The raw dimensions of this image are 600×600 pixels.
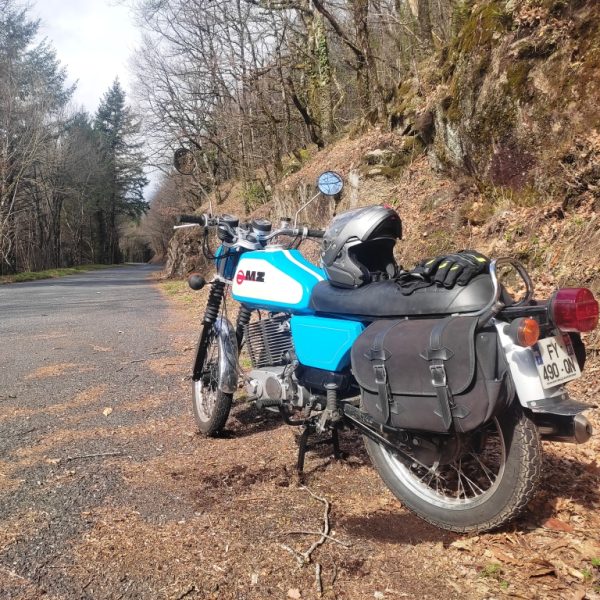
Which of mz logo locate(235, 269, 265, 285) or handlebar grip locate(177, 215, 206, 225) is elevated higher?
handlebar grip locate(177, 215, 206, 225)

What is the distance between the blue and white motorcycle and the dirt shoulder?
21cm

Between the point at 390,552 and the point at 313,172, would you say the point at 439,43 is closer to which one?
the point at 313,172

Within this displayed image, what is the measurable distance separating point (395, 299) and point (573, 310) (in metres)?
0.73

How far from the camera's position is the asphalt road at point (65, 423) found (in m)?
2.36

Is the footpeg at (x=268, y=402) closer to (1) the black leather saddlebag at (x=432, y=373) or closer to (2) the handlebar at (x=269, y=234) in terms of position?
(1) the black leather saddlebag at (x=432, y=373)

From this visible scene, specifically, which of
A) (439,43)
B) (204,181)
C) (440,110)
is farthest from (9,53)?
(440,110)

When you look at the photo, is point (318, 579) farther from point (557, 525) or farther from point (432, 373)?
point (557, 525)

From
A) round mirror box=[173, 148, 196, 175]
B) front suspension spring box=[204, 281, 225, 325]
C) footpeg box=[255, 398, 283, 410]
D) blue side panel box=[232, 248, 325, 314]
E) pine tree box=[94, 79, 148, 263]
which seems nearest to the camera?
blue side panel box=[232, 248, 325, 314]

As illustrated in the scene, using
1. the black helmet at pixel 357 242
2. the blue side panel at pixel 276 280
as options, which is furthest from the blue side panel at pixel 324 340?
the black helmet at pixel 357 242

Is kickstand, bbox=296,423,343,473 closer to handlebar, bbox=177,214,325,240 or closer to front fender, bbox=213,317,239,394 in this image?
front fender, bbox=213,317,239,394

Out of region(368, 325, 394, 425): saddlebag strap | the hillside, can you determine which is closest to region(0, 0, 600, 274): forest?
the hillside

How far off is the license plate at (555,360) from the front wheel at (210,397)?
2.20m

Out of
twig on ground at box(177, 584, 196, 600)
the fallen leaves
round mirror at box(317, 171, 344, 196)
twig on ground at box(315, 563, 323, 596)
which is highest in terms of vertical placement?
round mirror at box(317, 171, 344, 196)

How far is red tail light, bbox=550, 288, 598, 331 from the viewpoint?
193 cm
